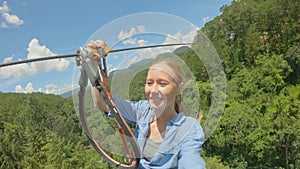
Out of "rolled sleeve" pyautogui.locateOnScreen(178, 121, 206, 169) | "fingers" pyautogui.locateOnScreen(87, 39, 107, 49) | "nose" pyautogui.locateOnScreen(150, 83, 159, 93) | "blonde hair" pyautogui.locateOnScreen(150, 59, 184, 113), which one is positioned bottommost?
"rolled sleeve" pyautogui.locateOnScreen(178, 121, 206, 169)

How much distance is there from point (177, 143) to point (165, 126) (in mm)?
143

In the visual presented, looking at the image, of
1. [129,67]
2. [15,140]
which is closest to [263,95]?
[15,140]

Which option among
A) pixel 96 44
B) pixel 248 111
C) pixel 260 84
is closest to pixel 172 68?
pixel 96 44

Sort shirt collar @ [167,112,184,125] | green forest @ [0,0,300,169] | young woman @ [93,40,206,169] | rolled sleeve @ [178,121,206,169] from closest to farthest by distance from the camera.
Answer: rolled sleeve @ [178,121,206,169], young woman @ [93,40,206,169], shirt collar @ [167,112,184,125], green forest @ [0,0,300,169]

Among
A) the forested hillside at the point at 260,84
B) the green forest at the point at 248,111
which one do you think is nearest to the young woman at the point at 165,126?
the green forest at the point at 248,111

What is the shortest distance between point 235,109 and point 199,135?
20.2m

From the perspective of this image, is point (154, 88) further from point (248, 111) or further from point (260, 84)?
point (260, 84)

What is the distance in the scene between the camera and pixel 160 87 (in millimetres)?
1287

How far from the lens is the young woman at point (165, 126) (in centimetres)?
123

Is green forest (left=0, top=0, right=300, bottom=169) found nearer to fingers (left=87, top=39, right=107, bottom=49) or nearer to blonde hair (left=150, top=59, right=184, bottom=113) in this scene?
blonde hair (left=150, top=59, right=184, bottom=113)

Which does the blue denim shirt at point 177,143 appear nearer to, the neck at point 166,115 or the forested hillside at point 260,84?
the neck at point 166,115

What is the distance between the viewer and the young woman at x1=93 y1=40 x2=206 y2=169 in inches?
48.3

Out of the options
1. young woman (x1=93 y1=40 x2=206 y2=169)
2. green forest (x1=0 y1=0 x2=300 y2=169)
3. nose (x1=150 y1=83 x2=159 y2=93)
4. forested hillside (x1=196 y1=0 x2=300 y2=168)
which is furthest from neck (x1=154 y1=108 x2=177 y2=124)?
forested hillside (x1=196 y1=0 x2=300 y2=168)

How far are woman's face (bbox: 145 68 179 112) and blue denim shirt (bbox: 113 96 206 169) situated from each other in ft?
0.32
